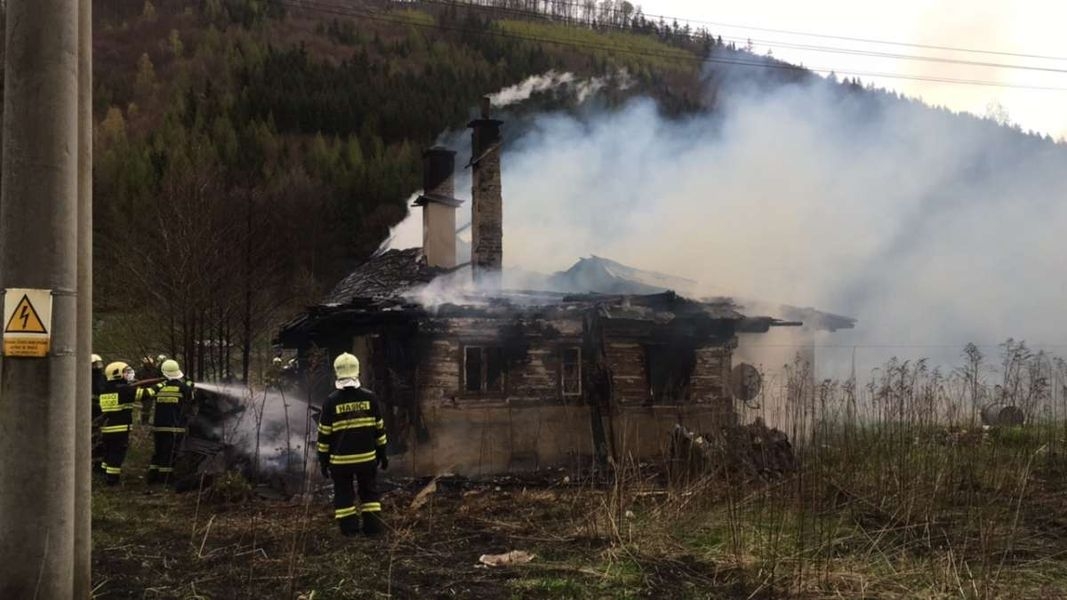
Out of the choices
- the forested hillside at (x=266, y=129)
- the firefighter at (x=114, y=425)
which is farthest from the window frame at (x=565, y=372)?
the forested hillside at (x=266, y=129)

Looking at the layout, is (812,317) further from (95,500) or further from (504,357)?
(95,500)

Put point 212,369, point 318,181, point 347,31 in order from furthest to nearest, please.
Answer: point 347,31 → point 318,181 → point 212,369

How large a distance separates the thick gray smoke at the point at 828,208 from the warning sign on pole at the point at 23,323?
16.8m

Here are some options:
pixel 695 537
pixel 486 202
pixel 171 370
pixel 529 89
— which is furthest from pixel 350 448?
pixel 529 89

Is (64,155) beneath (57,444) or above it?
above

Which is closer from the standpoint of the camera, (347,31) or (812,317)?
(812,317)

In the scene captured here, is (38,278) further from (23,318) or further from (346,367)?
(346,367)

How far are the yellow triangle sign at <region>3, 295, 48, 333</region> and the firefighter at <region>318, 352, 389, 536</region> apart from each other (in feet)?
12.7

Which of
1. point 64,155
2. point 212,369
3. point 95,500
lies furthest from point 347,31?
point 64,155

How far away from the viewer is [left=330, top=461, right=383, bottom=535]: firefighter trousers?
7578 millimetres

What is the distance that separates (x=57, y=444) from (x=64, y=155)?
141cm

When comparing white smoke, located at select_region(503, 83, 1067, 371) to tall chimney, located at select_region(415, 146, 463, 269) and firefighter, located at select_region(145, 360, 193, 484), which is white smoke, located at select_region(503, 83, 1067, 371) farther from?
firefighter, located at select_region(145, 360, 193, 484)

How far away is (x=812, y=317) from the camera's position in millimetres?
16391

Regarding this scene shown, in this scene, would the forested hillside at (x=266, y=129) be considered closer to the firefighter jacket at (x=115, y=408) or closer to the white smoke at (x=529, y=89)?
the white smoke at (x=529, y=89)
